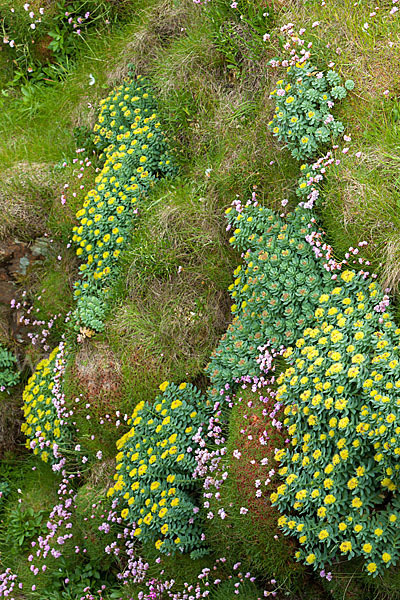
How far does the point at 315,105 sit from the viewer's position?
4207 mm

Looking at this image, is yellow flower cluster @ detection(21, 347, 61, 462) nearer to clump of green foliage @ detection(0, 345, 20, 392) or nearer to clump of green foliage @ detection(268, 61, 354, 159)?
clump of green foliage @ detection(0, 345, 20, 392)

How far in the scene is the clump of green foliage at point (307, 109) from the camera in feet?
13.5

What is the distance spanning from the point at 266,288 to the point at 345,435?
1214mm

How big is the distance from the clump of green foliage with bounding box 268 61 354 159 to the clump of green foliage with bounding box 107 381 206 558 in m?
2.00

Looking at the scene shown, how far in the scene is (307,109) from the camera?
414cm

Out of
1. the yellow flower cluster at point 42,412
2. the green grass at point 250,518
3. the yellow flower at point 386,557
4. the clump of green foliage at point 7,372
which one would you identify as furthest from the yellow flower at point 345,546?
the clump of green foliage at point 7,372

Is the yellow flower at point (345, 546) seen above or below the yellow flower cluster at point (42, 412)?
below

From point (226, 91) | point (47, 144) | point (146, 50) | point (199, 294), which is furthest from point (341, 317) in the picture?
point (47, 144)

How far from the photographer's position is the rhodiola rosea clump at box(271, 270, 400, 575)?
322 cm

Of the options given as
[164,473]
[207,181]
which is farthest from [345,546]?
[207,181]

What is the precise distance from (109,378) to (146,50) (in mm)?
3234

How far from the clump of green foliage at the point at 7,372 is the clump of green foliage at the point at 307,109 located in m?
3.49

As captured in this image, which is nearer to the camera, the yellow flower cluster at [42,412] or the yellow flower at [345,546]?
the yellow flower at [345,546]

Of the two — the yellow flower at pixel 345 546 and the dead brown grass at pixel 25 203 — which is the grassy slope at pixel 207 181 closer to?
the dead brown grass at pixel 25 203
